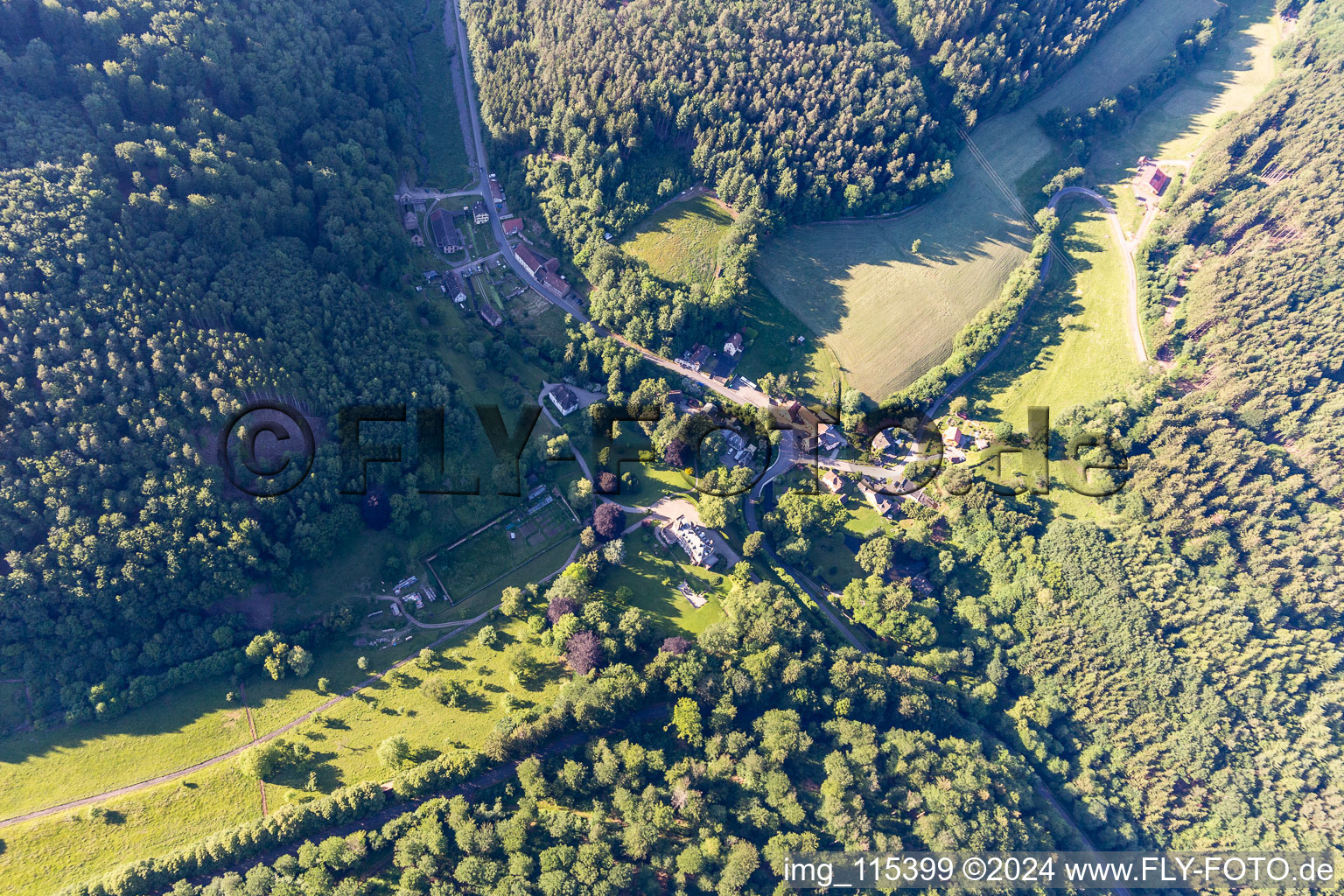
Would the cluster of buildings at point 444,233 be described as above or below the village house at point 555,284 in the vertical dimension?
above

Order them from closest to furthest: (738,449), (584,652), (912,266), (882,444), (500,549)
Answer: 1. (584,652)
2. (500,549)
3. (738,449)
4. (882,444)
5. (912,266)

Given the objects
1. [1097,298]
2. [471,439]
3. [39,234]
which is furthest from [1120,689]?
[39,234]

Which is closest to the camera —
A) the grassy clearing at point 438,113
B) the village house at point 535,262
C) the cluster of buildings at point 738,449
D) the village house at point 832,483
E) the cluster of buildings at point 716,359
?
the cluster of buildings at point 738,449

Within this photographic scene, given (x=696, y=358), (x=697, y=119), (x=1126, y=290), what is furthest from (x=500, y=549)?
(x=1126, y=290)

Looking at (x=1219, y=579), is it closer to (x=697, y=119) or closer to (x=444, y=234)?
(x=697, y=119)

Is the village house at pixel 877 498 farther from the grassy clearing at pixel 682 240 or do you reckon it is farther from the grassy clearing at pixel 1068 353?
the grassy clearing at pixel 682 240

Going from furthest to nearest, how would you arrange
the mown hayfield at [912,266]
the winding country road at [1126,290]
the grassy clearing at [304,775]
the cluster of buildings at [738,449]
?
the winding country road at [1126,290], the mown hayfield at [912,266], the cluster of buildings at [738,449], the grassy clearing at [304,775]

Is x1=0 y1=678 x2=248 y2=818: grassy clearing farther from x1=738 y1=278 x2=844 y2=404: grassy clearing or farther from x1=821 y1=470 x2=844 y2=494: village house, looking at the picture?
x1=738 y1=278 x2=844 y2=404: grassy clearing

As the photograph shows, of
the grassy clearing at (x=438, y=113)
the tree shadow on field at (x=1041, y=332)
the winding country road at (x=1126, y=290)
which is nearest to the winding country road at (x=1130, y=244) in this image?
the winding country road at (x=1126, y=290)
